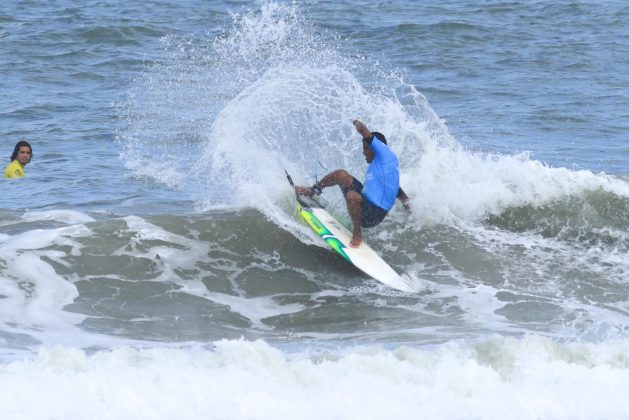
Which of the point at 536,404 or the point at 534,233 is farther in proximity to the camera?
the point at 534,233

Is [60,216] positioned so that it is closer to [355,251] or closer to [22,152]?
[22,152]

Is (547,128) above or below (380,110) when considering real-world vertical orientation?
below

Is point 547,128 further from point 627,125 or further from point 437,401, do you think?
point 437,401

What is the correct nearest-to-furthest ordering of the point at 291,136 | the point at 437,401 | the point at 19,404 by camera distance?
the point at 19,404, the point at 437,401, the point at 291,136

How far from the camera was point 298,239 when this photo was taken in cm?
1065

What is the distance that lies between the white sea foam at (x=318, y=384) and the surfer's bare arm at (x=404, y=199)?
378 cm

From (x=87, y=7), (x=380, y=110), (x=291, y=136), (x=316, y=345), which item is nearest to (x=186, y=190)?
(x=291, y=136)

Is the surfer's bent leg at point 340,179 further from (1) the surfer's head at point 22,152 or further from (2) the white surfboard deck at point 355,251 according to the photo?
(1) the surfer's head at point 22,152

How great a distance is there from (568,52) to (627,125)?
5.22 metres

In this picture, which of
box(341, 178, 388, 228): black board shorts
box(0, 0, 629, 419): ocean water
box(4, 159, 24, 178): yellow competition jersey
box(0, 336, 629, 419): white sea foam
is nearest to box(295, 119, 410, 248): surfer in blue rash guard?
box(341, 178, 388, 228): black board shorts

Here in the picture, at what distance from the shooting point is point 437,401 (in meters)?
6.42

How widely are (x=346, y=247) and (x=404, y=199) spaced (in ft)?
4.29

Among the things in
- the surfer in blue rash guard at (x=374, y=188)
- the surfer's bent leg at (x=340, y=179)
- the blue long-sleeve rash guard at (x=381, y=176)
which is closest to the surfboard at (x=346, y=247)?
the surfer in blue rash guard at (x=374, y=188)

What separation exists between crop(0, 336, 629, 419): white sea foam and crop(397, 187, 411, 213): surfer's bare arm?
3778 mm
